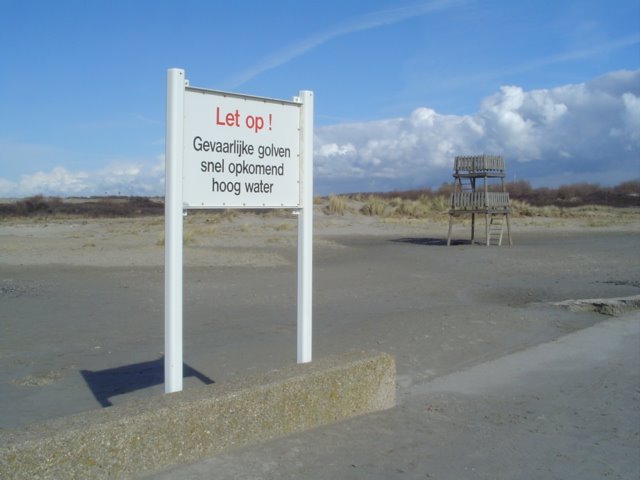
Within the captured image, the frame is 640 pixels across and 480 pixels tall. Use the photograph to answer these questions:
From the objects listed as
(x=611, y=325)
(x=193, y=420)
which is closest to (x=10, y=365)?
(x=193, y=420)

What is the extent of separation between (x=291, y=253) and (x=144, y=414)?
20483mm

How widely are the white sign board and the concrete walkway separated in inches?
77.3

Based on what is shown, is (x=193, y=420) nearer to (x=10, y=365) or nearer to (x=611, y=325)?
(x=10, y=365)

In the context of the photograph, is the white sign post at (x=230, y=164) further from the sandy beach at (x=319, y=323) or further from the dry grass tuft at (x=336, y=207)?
the dry grass tuft at (x=336, y=207)

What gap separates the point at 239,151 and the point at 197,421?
7.31ft

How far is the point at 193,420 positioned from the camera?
5000mm

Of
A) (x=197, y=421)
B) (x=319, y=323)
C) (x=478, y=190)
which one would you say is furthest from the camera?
(x=478, y=190)

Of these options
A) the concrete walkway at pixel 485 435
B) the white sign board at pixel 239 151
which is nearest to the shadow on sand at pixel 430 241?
the concrete walkway at pixel 485 435

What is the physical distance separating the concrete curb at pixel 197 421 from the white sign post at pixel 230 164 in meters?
0.67

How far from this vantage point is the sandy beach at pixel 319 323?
6.31 metres

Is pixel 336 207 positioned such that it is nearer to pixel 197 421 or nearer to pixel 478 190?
pixel 478 190

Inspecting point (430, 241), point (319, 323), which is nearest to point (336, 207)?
point (430, 241)

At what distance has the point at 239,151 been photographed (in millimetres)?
6121

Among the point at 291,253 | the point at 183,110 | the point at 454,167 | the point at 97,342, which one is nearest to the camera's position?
the point at 183,110
